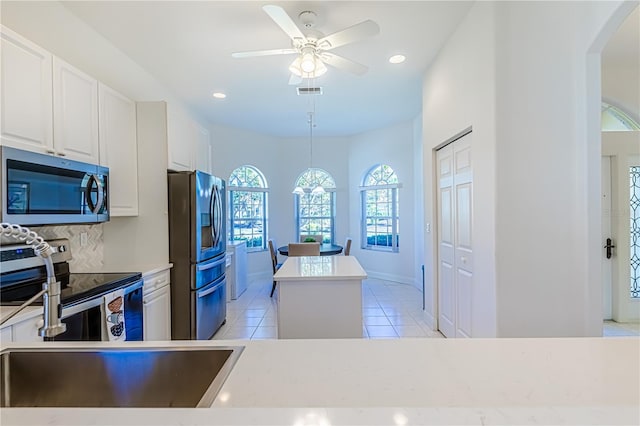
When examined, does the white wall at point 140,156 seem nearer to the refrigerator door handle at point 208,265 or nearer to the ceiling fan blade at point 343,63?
the refrigerator door handle at point 208,265

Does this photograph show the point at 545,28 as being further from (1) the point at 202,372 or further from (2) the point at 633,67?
(1) the point at 202,372

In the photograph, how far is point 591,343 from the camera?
41.5 inches

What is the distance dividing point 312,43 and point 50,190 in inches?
79.1

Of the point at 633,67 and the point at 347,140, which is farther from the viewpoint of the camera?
the point at 347,140

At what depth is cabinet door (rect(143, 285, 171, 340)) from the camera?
2.66 meters

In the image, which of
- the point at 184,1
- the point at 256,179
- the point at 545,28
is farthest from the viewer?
the point at 256,179

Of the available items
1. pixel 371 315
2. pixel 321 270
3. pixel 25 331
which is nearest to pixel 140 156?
pixel 25 331

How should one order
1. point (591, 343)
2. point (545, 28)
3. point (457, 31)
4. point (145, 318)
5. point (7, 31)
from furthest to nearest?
point (457, 31) < point (145, 318) < point (545, 28) < point (7, 31) < point (591, 343)

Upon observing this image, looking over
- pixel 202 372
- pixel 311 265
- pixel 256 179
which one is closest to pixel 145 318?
pixel 311 265

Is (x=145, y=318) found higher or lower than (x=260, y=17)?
lower

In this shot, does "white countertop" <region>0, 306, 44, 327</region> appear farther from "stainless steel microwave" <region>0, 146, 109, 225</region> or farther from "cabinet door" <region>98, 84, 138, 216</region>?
"cabinet door" <region>98, 84, 138, 216</region>

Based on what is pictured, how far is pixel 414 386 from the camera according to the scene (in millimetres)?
819

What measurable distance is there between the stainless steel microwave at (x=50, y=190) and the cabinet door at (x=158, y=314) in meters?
0.79

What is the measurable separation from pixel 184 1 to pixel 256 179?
429cm
